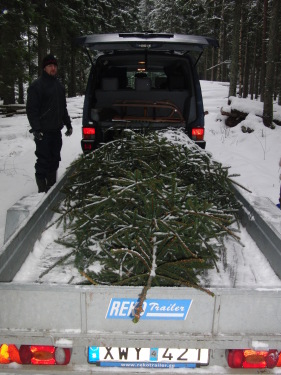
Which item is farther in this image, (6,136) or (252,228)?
(6,136)

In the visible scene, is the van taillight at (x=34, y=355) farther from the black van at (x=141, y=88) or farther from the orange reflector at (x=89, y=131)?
the orange reflector at (x=89, y=131)

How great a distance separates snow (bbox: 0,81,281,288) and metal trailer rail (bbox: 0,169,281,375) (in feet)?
1.69

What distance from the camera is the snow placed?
242 cm

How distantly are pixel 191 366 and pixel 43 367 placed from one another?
79cm

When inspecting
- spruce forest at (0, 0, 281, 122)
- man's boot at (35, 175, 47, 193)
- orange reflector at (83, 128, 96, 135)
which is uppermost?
spruce forest at (0, 0, 281, 122)

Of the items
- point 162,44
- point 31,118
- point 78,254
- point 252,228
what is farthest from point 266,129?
point 78,254

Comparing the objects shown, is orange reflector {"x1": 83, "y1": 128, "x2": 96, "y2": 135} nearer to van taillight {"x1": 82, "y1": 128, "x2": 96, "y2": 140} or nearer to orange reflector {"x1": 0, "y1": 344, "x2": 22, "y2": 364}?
van taillight {"x1": 82, "y1": 128, "x2": 96, "y2": 140}

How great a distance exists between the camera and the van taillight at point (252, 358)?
1.85 m

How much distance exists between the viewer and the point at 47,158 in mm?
5660

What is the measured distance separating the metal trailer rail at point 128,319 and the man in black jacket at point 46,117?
392cm

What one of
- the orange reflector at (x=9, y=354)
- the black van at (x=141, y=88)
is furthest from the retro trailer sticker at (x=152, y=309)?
the black van at (x=141, y=88)

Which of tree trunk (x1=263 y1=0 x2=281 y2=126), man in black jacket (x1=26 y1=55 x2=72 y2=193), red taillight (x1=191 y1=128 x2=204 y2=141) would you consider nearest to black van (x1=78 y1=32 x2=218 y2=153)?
red taillight (x1=191 y1=128 x2=204 y2=141)

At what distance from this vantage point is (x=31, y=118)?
17.2 ft

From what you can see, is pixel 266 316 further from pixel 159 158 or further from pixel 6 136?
pixel 6 136
